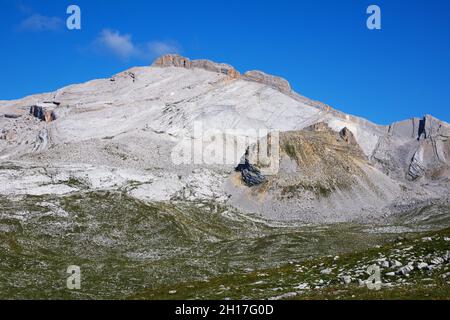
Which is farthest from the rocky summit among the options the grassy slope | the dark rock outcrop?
the grassy slope

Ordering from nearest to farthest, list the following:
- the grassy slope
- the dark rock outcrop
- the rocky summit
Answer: the grassy slope < the rocky summit < the dark rock outcrop

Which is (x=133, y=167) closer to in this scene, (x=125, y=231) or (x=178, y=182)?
(x=178, y=182)

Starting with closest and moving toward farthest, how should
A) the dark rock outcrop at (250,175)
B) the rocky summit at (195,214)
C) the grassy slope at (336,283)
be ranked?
the grassy slope at (336,283), the rocky summit at (195,214), the dark rock outcrop at (250,175)

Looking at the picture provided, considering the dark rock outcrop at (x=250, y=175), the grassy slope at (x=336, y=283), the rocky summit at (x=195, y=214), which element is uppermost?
the dark rock outcrop at (x=250, y=175)

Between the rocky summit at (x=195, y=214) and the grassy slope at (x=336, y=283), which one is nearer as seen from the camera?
the grassy slope at (x=336, y=283)

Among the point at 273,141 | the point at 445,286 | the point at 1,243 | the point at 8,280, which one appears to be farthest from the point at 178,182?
the point at 445,286

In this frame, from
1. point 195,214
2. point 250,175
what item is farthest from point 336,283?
point 250,175

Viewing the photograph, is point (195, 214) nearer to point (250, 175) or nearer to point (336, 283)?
point (250, 175)

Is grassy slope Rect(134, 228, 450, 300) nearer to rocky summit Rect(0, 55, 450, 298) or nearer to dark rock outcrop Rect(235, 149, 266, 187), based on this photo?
rocky summit Rect(0, 55, 450, 298)

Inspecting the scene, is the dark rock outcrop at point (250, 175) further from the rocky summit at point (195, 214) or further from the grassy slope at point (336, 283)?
the grassy slope at point (336, 283)

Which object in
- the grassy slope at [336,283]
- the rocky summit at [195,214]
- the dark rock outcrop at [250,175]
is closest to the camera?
the grassy slope at [336,283]

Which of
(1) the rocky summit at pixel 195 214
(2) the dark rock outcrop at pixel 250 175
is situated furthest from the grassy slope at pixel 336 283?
(2) the dark rock outcrop at pixel 250 175
